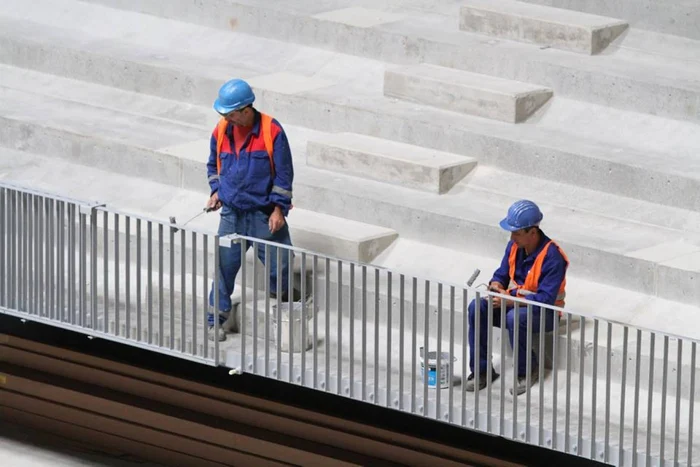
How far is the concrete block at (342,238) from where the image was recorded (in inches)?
494

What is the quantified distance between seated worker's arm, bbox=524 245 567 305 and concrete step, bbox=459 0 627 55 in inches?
155

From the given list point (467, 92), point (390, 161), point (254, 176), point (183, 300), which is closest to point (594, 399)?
point (183, 300)

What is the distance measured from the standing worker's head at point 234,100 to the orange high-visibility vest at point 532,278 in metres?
2.00

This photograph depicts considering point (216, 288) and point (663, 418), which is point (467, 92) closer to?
point (216, 288)

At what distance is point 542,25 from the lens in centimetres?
1451

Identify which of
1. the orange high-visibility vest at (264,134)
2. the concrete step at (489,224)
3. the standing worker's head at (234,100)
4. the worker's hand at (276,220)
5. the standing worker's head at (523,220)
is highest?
the standing worker's head at (234,100)

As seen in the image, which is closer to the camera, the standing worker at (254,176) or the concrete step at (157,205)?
the standing worker at (254,176)

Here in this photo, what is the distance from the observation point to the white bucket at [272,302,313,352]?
11000mm

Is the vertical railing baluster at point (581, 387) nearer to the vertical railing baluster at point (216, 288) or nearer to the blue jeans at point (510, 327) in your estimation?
the blue jeans at point (510, 327)

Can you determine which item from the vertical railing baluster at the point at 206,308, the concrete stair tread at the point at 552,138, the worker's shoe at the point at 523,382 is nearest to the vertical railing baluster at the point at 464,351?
the worker's shoe at the point at 523,382

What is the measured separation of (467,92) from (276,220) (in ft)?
9.48

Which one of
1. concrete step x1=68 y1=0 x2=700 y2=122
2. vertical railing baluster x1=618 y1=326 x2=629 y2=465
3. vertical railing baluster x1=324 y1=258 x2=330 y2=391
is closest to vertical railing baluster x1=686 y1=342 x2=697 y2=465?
vertical railing baluster x1=618 y1=326 x2=629 y2=465

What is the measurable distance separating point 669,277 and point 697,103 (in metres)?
2.13

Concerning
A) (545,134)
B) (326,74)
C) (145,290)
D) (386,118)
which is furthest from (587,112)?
(145,290)
